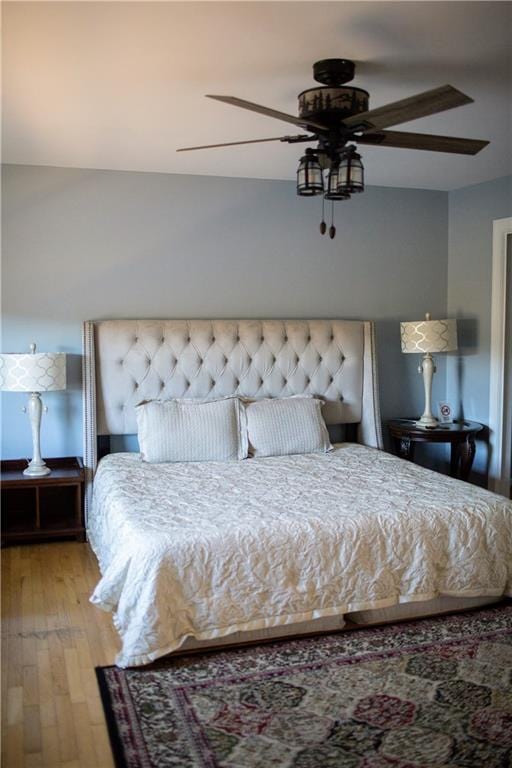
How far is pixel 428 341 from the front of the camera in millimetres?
5051

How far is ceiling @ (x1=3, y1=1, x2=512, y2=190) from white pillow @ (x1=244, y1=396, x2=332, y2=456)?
1.59 metres

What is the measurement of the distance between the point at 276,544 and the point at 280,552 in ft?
0.13

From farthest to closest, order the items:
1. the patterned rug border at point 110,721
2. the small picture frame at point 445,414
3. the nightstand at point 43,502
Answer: the small picture frame at point 445,414
the nightstand at point 43,502
the patterned rug border at point 110,721

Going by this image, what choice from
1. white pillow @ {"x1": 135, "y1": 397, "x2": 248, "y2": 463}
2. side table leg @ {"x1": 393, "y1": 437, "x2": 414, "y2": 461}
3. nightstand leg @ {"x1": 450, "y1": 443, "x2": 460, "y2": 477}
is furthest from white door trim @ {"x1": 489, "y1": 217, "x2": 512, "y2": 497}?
white pillow @ {"x1": 135, "y1": 397, "x2": 248, "y2": 463}

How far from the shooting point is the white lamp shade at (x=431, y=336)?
16.5 ft

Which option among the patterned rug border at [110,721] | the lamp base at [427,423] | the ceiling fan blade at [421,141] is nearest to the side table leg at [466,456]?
the lamp base at [427,423]

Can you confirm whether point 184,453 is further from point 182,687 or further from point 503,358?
point 503,358

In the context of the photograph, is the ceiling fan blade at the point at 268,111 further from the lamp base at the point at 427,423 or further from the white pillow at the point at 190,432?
the lamp base at the point at 427,423

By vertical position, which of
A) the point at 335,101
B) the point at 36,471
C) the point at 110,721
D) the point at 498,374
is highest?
the point at 335,101

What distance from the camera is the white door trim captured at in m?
5.11

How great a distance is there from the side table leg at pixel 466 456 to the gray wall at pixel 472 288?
0.34 metres

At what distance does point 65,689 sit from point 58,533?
1.80 metres

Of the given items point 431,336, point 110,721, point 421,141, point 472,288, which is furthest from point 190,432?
point 472,288

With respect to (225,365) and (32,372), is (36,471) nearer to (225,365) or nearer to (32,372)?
(32,372)
